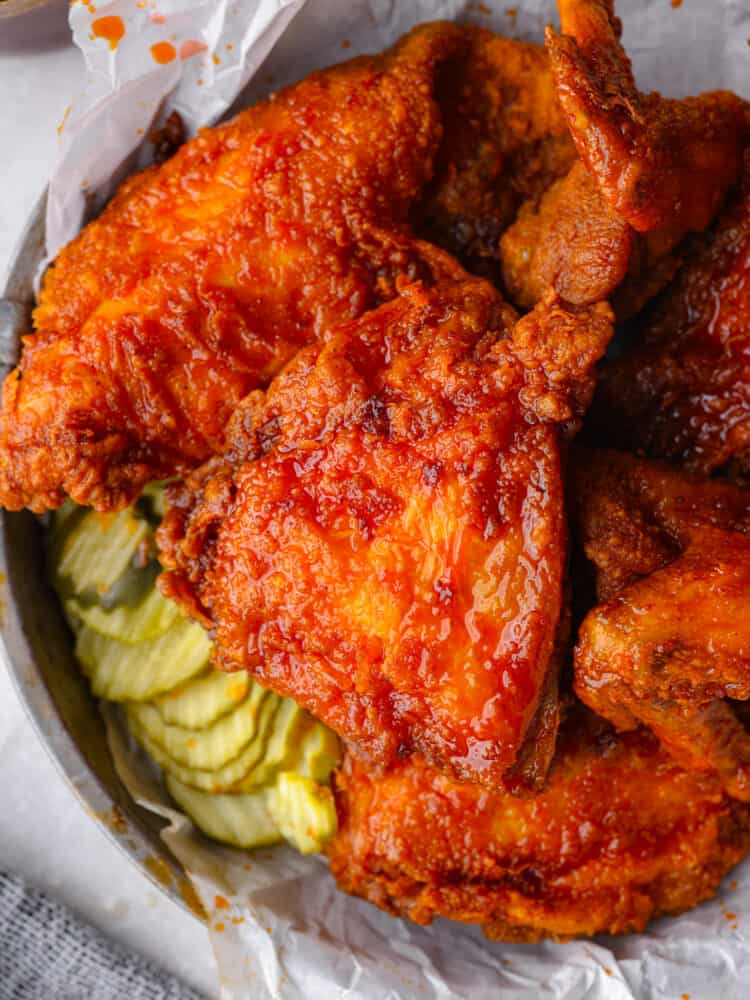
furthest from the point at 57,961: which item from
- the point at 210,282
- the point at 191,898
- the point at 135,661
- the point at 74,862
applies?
the point at 210,282

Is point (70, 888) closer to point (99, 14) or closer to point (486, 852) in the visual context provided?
point (486, 852)

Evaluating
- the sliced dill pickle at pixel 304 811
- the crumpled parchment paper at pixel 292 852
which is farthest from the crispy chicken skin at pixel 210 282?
the sliced dill pickle at pixel 304 811

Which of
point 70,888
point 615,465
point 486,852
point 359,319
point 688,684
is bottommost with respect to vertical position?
point 70,888

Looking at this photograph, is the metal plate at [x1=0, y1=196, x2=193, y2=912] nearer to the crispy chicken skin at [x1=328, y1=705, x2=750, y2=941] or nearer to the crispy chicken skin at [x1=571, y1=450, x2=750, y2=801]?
the crispy chicken skin at [x1=328, y1=705, x2=750, y2=941]

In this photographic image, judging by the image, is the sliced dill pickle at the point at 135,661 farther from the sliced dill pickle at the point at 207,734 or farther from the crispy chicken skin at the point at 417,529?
the crispy chicken skin at the point at 417,529

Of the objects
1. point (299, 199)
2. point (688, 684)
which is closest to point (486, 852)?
point (688, 684)

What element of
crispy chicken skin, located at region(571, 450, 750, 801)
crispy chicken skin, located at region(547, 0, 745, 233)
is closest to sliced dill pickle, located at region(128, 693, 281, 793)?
crispy chicken skin, located at region(571, 450, 750, 801)
